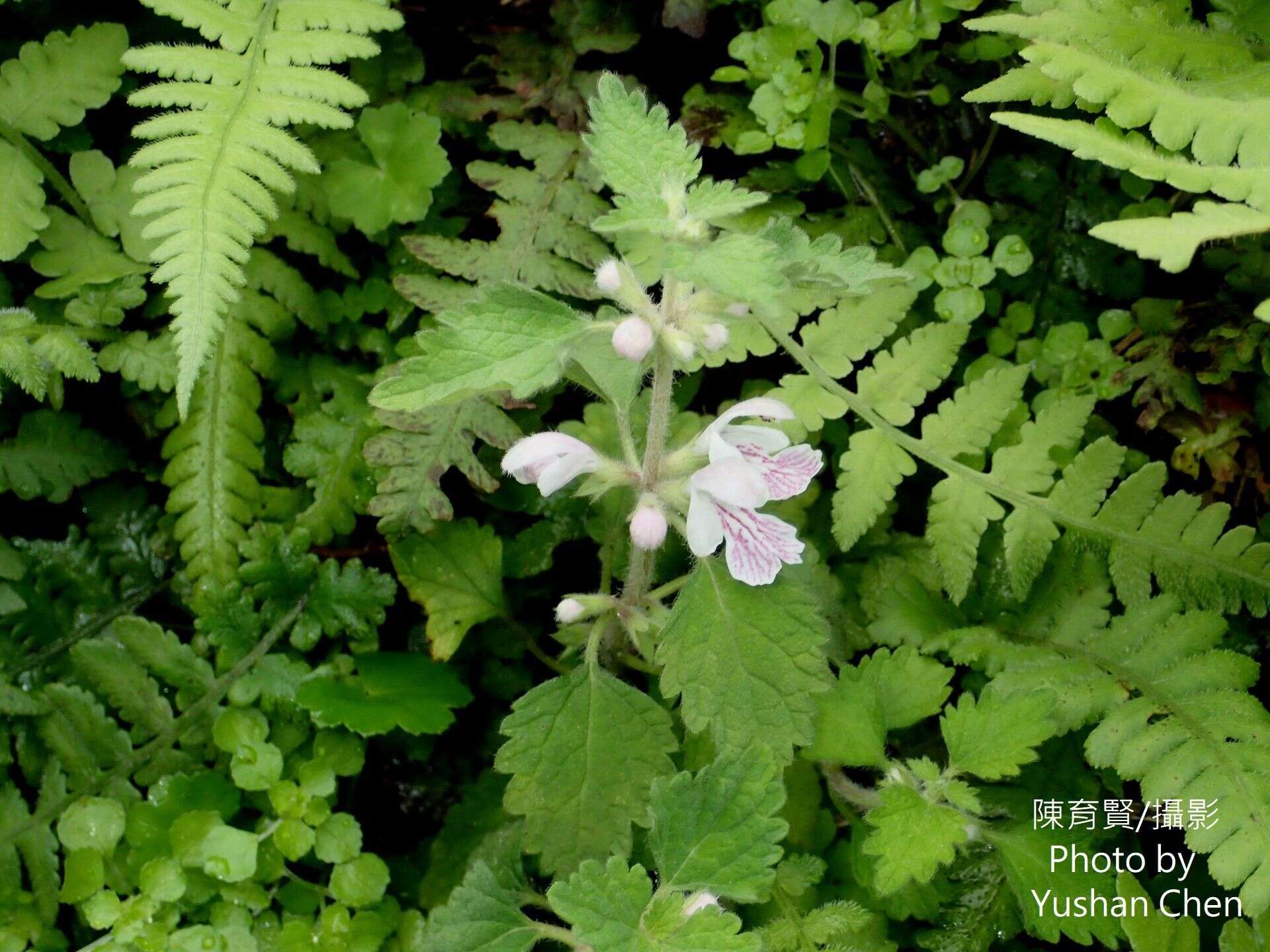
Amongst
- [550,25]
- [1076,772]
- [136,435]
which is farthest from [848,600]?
[136,435]

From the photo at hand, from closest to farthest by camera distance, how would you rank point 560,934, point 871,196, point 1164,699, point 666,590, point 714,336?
point 714,336, point 560,934, point 1164,699, point 666,590, point 871,196

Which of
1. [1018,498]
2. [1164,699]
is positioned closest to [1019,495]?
[1018,498]

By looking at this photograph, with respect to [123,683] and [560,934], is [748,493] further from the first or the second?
[123,683]

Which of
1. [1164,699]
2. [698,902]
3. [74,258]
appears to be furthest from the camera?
[74,258]

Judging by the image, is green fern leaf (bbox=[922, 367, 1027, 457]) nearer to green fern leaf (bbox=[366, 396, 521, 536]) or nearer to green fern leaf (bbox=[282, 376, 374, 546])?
green fern leaf (bbox=[366, 396, 521, 536])

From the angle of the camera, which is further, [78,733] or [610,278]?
[78,733]

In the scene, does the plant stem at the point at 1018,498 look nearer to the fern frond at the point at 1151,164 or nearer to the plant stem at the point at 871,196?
the plant stem at the point at 871,196

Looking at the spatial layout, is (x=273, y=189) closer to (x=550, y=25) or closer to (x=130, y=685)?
(x=550, y=25)
